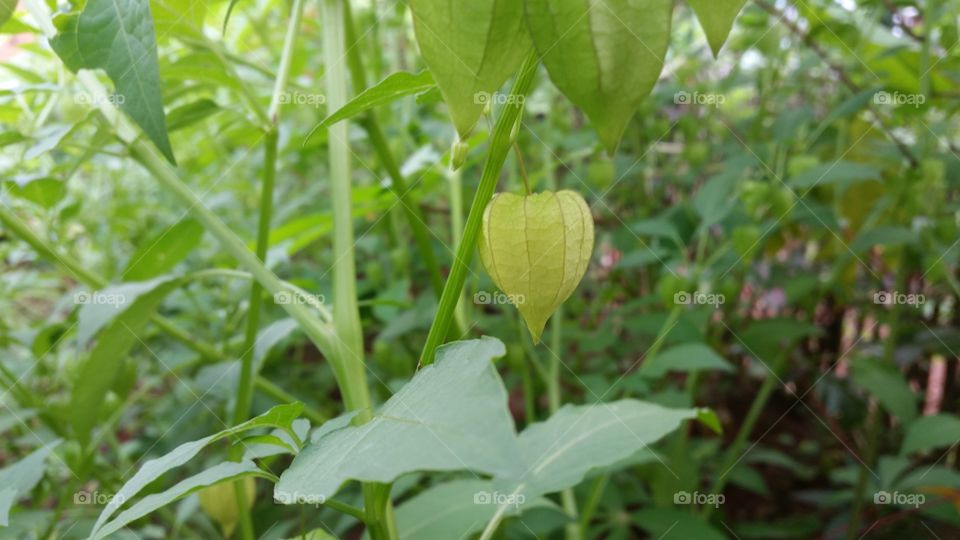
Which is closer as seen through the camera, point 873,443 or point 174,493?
point 174,493

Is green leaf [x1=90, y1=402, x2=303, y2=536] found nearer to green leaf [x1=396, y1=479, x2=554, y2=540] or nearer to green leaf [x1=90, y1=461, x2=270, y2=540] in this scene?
green leaf [x1=90, y1=461, x2=270, y2=540]

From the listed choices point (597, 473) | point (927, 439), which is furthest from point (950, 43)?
point (597, 473)

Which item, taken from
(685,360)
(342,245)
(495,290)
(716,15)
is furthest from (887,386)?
(716,15)

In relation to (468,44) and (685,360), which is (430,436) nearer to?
(468,44)

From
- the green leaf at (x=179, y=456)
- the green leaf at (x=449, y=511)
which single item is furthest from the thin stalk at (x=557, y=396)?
the green leaf at (x=179, y=456)

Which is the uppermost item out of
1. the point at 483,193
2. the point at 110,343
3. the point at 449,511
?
the point at 483,193

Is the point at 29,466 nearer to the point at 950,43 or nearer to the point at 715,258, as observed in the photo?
the point at 715,258
